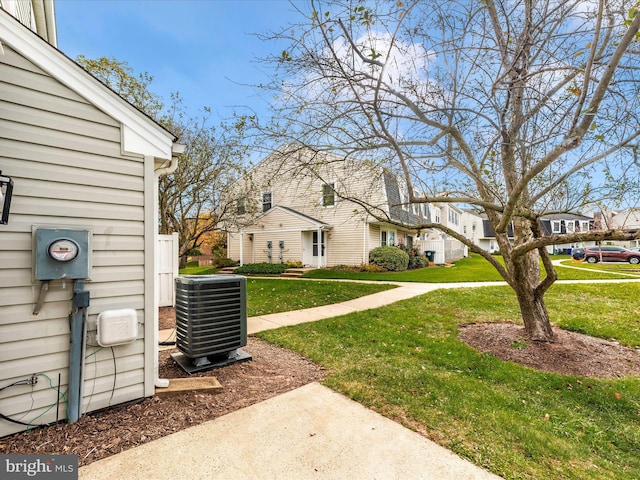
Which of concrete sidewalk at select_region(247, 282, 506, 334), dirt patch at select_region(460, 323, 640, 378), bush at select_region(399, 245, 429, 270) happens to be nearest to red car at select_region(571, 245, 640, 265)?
bush at select_region(399, 245, 429, 270)

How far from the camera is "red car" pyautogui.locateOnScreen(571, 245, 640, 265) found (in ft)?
76.2

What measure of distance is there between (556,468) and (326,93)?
457 centimetres

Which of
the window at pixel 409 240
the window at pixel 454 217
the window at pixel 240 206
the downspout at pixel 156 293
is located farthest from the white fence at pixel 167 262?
the window at pixel 454 217

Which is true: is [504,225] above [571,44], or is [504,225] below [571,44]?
below

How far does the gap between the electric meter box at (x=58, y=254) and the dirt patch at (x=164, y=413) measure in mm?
1188

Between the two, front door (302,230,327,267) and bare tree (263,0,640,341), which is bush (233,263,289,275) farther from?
bare tree (263,0,640,341)

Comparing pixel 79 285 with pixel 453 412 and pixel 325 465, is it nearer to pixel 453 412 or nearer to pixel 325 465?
pixel 325 465

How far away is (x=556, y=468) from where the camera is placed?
216cm

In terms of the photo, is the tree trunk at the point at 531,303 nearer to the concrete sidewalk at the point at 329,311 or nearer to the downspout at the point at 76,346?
the concrete sidewalk at the point at 329,311

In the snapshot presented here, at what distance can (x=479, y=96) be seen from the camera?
394 centimetres

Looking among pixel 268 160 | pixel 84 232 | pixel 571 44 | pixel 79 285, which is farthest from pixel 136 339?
pixel 571 44

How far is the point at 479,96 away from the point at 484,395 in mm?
3629

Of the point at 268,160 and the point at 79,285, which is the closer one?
the point at 79,285

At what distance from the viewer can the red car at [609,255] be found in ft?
76.2
